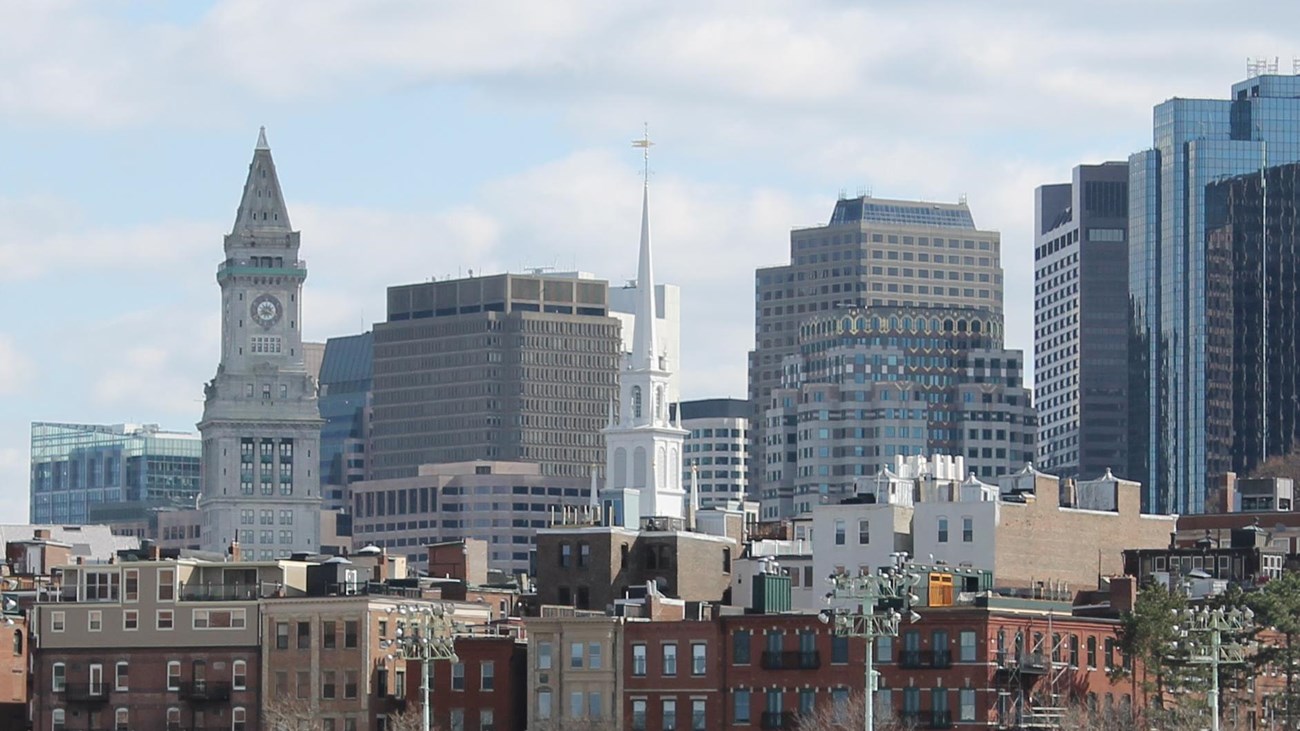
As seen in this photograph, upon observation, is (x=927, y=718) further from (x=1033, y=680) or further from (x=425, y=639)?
(x=425, y=639)

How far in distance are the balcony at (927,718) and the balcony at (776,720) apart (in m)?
6.56

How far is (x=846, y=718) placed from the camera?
580 ft

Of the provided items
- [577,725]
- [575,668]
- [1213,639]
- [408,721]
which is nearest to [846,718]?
[577,725]

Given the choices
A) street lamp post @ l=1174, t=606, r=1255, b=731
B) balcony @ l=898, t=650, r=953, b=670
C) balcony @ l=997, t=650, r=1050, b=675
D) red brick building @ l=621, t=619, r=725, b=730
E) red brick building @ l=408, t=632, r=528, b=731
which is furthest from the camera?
red brick building @ l=408, t=632, r=528, b=731

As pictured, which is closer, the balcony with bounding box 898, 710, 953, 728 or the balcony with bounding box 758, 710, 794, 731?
the balcony with bounding box 898, 710, 953, 728

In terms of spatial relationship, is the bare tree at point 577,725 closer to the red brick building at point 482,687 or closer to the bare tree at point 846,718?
the red brick building at point 482,687

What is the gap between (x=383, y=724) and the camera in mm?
198375

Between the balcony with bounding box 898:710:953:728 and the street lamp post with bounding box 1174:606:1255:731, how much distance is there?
12096mm

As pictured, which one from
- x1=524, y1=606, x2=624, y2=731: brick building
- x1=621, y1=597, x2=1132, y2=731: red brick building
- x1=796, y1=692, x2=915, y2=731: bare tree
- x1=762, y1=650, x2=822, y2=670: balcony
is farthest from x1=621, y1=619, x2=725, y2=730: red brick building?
x1=796, y1=692, x2=915, y2=731: bare tree

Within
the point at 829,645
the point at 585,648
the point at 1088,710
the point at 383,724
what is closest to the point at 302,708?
the point at 383,724

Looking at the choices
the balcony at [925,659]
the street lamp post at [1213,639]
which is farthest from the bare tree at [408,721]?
the street lamp post at [1213,639]

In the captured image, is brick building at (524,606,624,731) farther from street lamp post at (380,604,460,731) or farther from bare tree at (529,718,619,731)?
street lamp post at (380,604,460,731)

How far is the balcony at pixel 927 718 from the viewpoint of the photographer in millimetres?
178750

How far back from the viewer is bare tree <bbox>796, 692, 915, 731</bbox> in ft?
576
